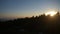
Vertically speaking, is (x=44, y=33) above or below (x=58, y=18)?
below

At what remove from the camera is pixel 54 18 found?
779 inches

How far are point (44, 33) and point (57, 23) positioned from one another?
3855 mm

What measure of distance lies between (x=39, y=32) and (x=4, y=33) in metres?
4.61

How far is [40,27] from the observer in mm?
17844

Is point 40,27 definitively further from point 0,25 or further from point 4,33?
point 0,25

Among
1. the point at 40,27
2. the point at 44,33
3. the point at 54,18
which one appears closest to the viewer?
the point at 44,33

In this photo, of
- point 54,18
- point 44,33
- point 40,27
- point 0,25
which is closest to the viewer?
point 44,33

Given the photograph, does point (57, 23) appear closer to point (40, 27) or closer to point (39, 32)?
point (40, 27)

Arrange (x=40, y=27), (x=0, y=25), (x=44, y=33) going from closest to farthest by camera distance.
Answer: (x=44, y=33) < (x=40, y=27) < (x=0, y=25)

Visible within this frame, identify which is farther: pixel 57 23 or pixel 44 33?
pixel 57 23

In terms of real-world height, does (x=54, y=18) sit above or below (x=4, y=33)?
above

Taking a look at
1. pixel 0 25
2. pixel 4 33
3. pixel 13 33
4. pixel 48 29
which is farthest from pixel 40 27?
pixel 0 25

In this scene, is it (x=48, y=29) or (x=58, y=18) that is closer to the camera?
(x=48, y=29)

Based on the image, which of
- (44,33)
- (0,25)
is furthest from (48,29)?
(0,25)
